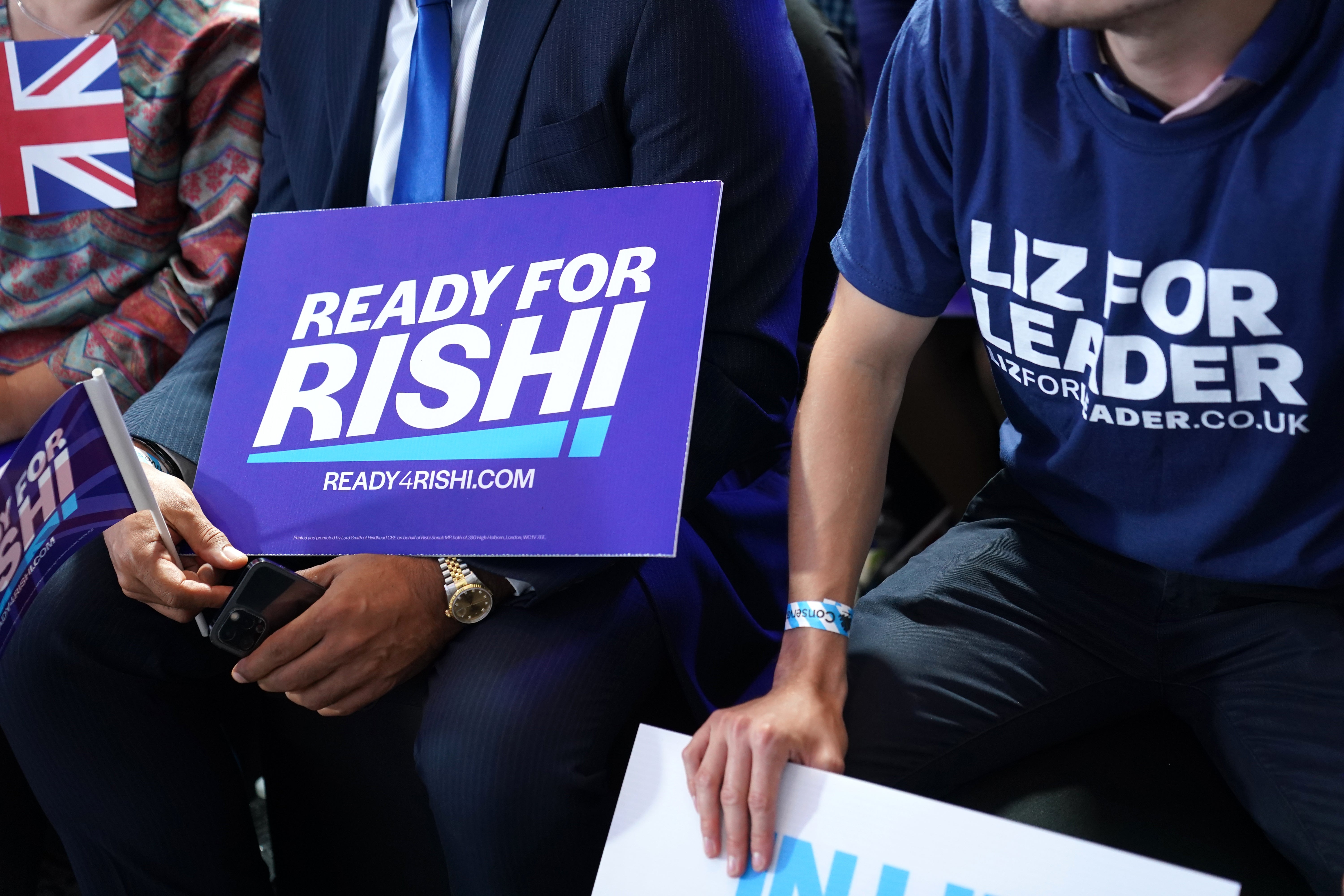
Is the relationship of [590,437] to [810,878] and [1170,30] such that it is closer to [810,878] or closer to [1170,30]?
[810,878]

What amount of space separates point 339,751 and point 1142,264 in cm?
96

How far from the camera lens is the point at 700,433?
118 cm

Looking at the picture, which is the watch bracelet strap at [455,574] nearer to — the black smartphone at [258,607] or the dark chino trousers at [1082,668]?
the black smartphone at [258,607]

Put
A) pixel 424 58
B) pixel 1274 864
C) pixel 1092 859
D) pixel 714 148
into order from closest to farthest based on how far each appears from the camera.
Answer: pixel 1092 859, pixel 1274 864, pixel 714 148, pixel 424 58

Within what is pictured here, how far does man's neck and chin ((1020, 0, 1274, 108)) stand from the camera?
2.58 feet

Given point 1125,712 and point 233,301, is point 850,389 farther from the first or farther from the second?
point 233,301

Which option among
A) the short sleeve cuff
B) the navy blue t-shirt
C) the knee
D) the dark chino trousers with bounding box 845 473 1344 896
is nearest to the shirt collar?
the navy blue t-shirt

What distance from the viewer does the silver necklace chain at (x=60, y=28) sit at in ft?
4.79

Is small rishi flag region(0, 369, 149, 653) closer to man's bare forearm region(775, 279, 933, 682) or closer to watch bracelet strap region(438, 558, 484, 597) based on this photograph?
watch bracelet strap region(438, 558, 484, 597)

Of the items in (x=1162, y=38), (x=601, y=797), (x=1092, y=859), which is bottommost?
(x=601, y=797)

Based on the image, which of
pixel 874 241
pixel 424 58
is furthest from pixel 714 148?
pixel 424 58

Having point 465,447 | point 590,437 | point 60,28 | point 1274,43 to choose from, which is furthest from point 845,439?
point 60,28

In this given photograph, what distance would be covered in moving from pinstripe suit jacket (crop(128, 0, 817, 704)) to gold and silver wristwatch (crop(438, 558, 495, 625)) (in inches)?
2.6

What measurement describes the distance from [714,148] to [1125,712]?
2.22ft
